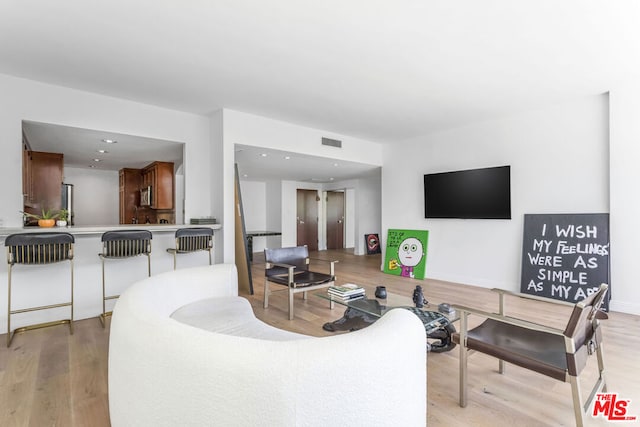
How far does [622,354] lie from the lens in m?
2.62

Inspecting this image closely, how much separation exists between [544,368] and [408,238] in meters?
4.45

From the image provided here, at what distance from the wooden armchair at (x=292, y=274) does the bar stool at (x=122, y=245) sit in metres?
1.41

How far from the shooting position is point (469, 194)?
5117 mm

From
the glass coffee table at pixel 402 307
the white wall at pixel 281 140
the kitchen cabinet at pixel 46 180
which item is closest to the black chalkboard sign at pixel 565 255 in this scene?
the glass coffee table at pixel 402 307

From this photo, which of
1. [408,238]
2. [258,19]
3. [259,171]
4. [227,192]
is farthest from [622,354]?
[259,171]

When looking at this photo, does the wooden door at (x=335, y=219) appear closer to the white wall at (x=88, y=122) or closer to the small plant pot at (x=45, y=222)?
the white wall at (x=88, y=122)

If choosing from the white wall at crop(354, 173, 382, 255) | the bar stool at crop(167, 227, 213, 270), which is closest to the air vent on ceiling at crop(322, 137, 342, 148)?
the bar stool at crop(167, 227, 213, 270)

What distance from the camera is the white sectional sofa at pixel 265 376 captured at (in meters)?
0.86

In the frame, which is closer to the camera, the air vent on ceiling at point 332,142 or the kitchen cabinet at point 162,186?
the air vent on ceiling at point 332,142

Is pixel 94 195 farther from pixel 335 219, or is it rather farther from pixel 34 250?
pixel 335 219

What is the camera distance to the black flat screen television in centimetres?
475

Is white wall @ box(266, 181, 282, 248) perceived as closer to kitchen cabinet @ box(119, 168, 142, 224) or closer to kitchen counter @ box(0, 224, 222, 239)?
kitchen cabinet @ box(119, 168, 142, 224)

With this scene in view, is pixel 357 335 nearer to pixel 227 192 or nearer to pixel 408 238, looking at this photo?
pixel 227 192

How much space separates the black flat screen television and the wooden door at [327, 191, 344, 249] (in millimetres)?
5086
